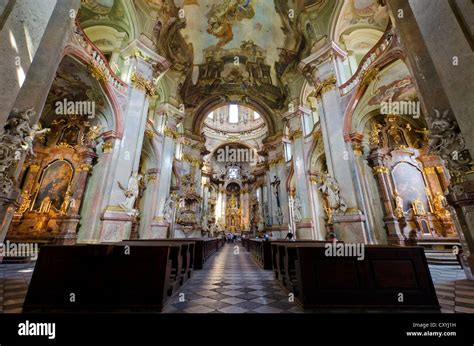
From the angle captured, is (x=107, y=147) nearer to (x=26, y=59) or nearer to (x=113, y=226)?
(x=113, y=226)

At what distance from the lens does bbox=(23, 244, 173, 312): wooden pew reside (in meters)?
2.41

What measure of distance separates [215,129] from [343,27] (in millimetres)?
21756

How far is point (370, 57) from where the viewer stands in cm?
815

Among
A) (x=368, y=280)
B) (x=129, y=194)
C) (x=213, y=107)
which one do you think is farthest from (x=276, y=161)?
(x=368, y=280)

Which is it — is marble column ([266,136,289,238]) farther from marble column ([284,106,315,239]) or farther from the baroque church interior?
marble column ([284,106,315,239])

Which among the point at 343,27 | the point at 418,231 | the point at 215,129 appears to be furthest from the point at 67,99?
the point at 215,129

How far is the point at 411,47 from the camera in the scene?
17.3ft

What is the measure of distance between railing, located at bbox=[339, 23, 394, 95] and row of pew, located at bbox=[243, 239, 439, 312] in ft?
26.0

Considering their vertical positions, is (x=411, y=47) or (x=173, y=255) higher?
(x=411, y=47)

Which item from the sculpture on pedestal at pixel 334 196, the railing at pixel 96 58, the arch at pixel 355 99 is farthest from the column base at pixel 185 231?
the arch at pixel 355 99

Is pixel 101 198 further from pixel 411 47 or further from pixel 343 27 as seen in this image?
pixel 343 27

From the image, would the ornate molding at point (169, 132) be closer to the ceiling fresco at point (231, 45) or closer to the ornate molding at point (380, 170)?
the ceiling fresco at point (231, 45)

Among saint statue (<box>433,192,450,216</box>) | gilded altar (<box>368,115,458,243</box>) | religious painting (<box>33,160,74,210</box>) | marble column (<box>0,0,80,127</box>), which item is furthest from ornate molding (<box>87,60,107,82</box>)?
saint statue (<box>433,192,450,216</box>)

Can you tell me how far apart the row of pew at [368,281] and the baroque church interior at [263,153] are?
0.06ft
